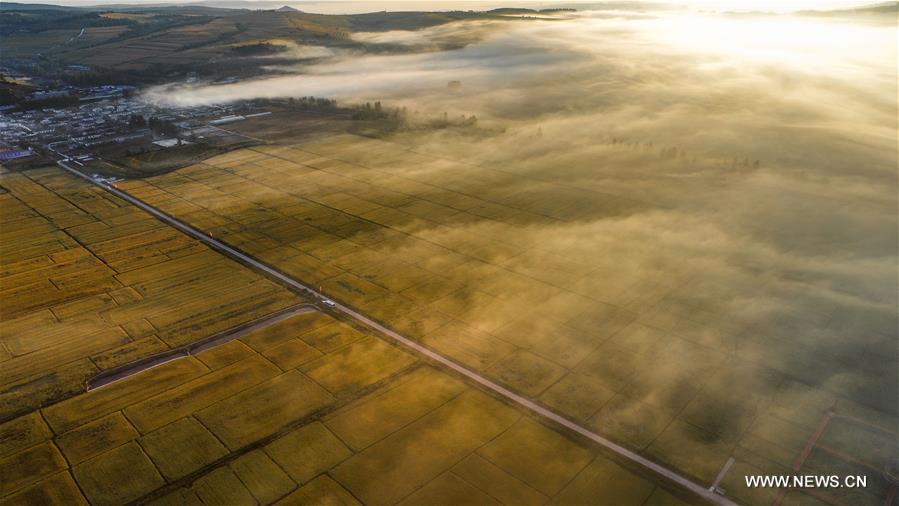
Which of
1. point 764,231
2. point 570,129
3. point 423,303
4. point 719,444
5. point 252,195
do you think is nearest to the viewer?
point 719,444

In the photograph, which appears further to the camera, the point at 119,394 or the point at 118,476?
the point at 119,394

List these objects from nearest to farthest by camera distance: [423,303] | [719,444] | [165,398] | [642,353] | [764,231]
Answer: [719,444] → [165,398] → [642,353] → [423,303] → [764,231]

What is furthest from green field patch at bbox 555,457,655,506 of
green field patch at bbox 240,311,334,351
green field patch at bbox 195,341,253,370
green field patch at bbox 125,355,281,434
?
green field patch at bbox 195,341,253,370

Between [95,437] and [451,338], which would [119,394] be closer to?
[95,437]

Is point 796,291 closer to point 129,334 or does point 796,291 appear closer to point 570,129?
point 129,334

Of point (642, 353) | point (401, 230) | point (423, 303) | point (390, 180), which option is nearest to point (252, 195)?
point (390, 180)

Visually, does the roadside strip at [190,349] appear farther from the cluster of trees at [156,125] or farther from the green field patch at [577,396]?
the cluster of trees at [156,125]

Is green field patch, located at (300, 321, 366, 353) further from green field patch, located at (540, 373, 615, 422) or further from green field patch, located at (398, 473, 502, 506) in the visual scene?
green field patch, located at (540, 373, 615, 422)

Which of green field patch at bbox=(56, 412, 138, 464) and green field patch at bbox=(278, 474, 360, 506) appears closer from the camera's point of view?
green field patch at bbox=(278, 474, 360, 506)

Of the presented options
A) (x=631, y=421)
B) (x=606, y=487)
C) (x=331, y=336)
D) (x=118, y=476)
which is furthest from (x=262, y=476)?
(x=631, y=421)

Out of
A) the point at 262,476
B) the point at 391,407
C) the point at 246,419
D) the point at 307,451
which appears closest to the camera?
the point at 262,476

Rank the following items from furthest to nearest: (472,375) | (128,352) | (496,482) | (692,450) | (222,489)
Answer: (128,352), (472,375), (692,450), (496,482), (222,489)
